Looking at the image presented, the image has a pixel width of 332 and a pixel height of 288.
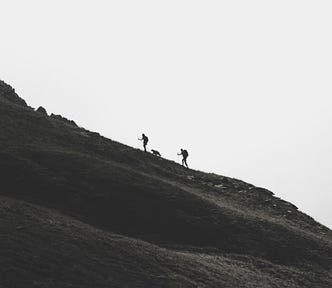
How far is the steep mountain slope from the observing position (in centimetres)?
3131

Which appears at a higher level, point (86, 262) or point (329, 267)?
point (329, 267)

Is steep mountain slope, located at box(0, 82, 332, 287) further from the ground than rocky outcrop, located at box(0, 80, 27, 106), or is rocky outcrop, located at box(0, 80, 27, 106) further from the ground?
rocky outcrop, located at box(0, 80, 27, 106)

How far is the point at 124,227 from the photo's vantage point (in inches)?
1770

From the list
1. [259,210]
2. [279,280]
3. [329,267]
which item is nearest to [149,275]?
[279,280]

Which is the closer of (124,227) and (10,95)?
(124,227)

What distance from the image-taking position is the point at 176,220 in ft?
161

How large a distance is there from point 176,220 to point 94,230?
40.2 ft

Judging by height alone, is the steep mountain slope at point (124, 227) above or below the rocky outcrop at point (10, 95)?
below

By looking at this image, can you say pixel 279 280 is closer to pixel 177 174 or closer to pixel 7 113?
pixel 177 174

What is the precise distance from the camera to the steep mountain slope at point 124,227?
3131cm

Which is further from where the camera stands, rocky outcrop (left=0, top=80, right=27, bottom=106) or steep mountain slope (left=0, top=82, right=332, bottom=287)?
rocky outcrop (left=0, top=80, right=27, bottom=106)

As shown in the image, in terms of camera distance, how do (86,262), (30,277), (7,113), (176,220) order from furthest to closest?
(7,113), (176,220), (86,262), (30,277)

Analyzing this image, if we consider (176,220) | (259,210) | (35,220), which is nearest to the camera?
(35,220)

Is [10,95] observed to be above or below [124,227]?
above
